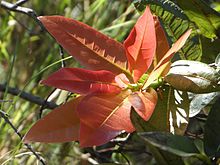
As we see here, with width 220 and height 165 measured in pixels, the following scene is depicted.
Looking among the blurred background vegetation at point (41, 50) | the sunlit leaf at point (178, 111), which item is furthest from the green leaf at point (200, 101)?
the blurred background vegetation at point (41, 50)

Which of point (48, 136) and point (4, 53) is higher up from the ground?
point (48, 136)

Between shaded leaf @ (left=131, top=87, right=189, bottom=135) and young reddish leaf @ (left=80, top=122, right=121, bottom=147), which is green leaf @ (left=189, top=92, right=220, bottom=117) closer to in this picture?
shaded leaf @ (left=131, top=87, right=189, bottom=135)

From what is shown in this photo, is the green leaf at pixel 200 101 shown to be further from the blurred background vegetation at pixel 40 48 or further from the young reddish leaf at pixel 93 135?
the blurred background vegetation at pixel 40 48

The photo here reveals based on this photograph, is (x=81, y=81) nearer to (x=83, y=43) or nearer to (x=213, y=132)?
(x=83, y=43)

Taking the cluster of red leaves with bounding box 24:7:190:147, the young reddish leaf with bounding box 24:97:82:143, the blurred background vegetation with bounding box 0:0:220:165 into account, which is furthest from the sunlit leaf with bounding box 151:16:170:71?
the blurred background vegetation with bounding box 0:0:220:165

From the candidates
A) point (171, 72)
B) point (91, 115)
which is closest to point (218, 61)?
point (171, 72)

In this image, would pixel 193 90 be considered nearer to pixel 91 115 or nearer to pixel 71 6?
pixel 91 115
